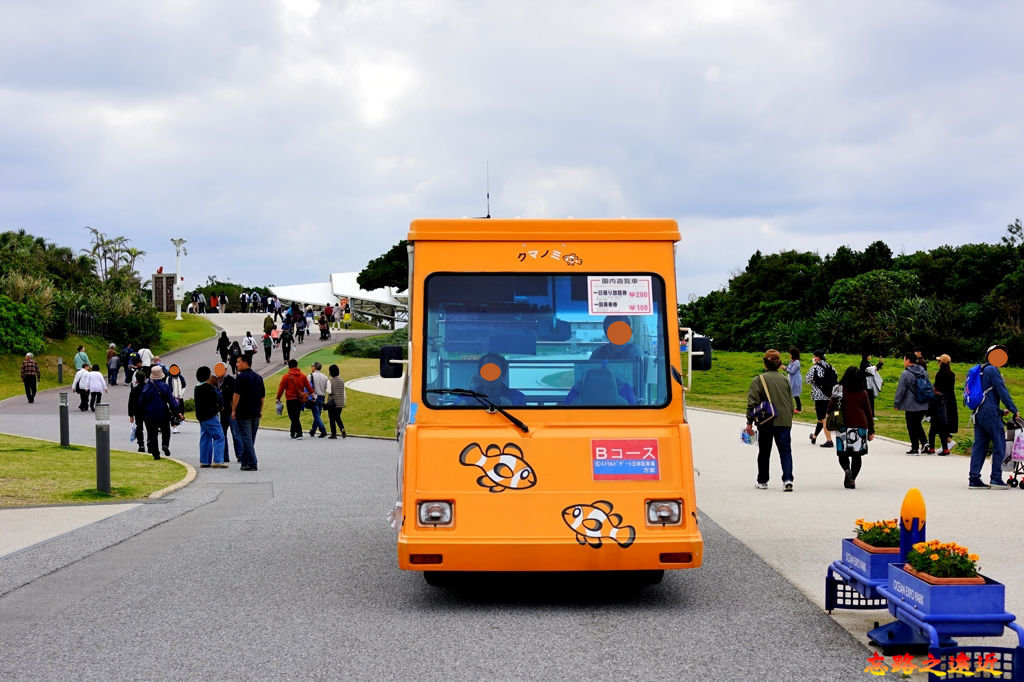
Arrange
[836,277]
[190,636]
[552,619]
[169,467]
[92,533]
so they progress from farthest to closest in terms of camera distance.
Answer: [836,277]
[169,467]
[92,533]
[552,619]
[190,636]

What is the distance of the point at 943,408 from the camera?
1975 cm

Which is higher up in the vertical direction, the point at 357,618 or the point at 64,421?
the point at 64,421

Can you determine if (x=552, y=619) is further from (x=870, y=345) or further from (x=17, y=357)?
(x=870, y=345)

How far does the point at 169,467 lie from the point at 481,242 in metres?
12.0

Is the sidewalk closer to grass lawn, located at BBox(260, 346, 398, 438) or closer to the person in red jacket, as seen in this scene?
the person in red jacket

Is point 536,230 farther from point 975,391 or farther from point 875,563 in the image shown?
point 975,391

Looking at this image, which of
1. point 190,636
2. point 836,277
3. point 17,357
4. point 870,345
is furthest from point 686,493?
point 836,277

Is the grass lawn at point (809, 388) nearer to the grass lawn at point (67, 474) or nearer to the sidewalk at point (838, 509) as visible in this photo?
the sidewalk at point (838, 509)

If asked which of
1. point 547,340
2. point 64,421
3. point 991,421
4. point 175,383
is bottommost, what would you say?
point 64,421

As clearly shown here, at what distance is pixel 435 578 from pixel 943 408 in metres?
13.9

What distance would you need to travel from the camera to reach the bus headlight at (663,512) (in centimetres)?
768

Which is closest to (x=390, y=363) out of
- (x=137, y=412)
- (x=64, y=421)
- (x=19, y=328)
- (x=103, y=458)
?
(x=103, y=458)

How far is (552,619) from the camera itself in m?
7.49

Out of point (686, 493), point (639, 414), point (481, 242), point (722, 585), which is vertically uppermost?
point (481, 242)
